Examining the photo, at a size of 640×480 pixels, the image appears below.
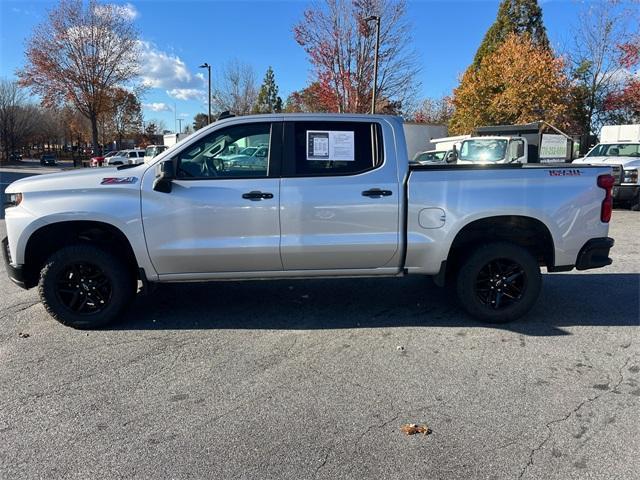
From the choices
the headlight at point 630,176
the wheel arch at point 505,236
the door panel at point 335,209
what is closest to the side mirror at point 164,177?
the door panel at point 335,209

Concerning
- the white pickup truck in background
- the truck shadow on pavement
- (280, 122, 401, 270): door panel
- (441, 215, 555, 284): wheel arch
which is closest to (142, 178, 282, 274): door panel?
(280, 122, 401, 270): door panel

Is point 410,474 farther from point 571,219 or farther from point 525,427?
point 571,219

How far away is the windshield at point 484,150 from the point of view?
14.0 metres

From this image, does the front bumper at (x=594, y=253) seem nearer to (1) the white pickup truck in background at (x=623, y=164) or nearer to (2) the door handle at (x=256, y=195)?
(2) the door handle at (x=256, y=195)

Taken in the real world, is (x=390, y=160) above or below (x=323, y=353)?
above

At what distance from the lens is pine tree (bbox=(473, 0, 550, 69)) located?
33.5 meters

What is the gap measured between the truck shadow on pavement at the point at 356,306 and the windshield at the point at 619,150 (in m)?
10.1

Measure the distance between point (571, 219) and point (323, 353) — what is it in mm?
2600

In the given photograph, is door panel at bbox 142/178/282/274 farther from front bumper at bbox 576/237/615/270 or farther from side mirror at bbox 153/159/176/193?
front bumper at bbox 576/237/615/270

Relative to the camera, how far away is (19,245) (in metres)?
4.33

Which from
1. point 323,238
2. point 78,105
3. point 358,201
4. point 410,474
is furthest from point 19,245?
point 78,105

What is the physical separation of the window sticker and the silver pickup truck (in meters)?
0.01

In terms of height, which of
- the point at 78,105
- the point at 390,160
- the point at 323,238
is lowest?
the point at 323,238

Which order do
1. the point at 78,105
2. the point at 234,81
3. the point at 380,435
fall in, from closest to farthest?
the point at 380,435 < the point at 78,105 < the point at 234,81
